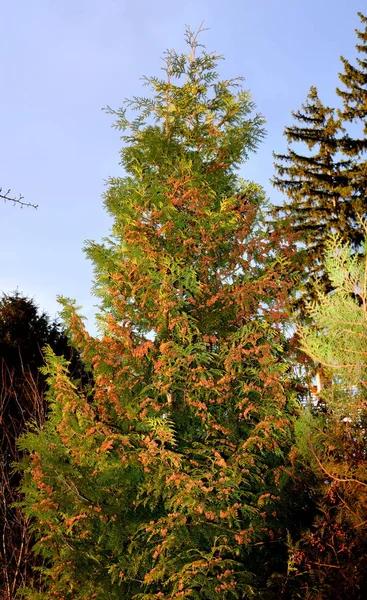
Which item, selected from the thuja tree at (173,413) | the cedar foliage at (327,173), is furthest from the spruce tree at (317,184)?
the thuja tree at (173,413)

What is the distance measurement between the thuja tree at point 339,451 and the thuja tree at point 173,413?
0.53 m

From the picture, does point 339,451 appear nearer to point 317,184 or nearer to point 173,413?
point 173,413

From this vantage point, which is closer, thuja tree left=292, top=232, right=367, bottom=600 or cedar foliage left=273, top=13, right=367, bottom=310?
thuja tree left=292, top=232, right=367, bottom=600

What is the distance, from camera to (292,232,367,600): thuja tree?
6156 mm

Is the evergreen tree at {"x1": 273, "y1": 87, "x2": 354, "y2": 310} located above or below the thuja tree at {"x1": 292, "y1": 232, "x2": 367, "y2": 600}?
above

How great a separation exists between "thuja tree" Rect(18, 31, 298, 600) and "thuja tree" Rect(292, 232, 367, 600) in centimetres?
53

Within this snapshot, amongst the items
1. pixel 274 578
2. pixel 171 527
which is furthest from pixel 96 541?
pixel 274 578

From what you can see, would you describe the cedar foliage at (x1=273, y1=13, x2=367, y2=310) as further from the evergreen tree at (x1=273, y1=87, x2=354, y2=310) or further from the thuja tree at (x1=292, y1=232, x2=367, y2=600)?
the thuja tree at (x1=292, y1=232, x2=367, y2=600)

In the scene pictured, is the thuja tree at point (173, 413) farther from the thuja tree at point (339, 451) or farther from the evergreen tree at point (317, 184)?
the evergreen tree at point (317, 184)

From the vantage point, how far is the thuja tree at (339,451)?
6.16m

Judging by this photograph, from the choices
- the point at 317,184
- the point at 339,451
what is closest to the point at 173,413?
the point at 339,451

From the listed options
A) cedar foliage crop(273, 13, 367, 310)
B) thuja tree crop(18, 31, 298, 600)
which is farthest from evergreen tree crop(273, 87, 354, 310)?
thuja tree crop(18, 31, 298, 600)

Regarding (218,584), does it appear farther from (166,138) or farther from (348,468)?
(166,138)

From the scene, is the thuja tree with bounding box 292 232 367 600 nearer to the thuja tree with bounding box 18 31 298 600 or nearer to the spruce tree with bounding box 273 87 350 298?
the thuja tree with bounding box 18 31 298 600
